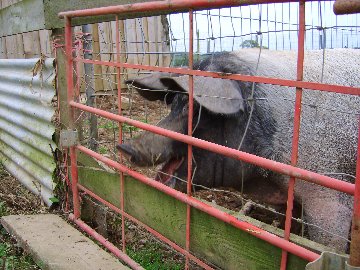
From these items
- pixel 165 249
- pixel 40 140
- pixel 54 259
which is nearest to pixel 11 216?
pixel 40 140

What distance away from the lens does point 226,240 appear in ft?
7.62

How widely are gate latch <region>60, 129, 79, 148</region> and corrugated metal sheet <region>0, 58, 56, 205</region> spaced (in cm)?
32

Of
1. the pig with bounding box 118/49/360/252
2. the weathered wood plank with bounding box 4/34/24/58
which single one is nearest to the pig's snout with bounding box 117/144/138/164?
the pig with bounding box 118/49/360/252

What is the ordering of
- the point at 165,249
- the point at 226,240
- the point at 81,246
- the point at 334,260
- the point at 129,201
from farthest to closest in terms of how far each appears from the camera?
the point at 165,249 < the point at 81,246 < the point at 129,201 < the point at 226,240 < the point at 334,260

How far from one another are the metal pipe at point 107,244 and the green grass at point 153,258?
233 mm

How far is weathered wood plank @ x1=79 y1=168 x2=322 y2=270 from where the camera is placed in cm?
212

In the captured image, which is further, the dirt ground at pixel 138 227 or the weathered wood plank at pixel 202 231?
the dirt ground at pixel 138 227

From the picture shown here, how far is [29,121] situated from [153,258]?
1.79 meters

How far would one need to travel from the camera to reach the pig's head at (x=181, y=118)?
2645 millimetres

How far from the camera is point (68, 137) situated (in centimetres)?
349

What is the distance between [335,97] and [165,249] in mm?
1672

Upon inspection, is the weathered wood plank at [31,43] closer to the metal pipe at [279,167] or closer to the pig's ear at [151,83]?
the pig's ear at [151,83]

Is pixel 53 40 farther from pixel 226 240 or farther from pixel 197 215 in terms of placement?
pixel 226 240

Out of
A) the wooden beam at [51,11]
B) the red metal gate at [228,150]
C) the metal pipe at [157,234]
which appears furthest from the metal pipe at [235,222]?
the wooden beam at [51,11]
